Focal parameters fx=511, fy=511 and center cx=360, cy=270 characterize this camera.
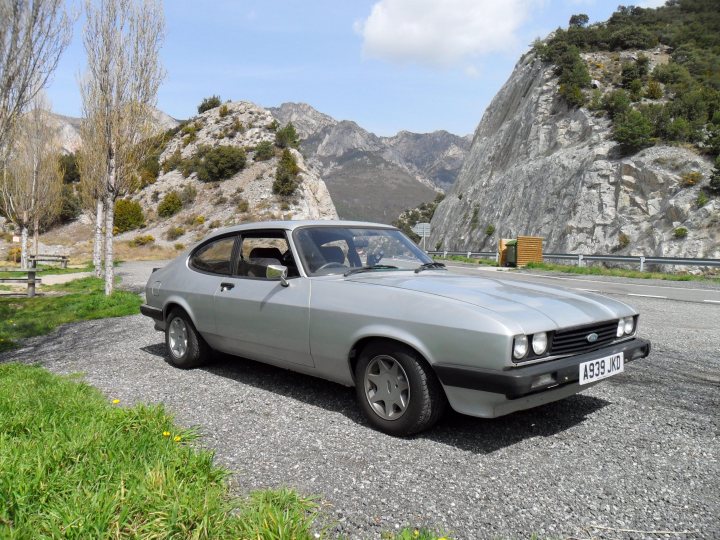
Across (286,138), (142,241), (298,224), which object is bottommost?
(142,241)

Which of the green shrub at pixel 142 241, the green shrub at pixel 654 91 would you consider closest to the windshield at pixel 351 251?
the green shrub at pixel 654 91

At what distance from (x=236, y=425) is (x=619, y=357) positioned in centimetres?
260

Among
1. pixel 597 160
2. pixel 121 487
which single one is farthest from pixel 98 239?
pixel 597 160

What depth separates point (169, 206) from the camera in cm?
4256

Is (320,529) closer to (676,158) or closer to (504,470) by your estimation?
(504,470)

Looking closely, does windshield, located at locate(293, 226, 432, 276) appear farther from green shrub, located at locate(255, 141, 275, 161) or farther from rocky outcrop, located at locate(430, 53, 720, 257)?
green shrub, located at locate(255, 141, 275, 161)

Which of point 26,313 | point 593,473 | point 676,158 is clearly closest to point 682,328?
point 593,473

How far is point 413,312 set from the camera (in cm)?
315

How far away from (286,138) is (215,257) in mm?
46236

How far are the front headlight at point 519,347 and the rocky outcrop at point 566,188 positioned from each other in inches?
935

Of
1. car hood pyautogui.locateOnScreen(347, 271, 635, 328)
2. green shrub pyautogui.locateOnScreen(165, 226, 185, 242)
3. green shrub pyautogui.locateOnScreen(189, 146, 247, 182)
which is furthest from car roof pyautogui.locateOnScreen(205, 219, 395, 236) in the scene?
green shrub pyautogui.locateOnScreen(189, 146, 247, 182)

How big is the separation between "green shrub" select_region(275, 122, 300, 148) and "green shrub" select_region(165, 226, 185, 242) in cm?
1420

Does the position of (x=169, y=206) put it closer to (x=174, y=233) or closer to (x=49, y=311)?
(x=174, y=233)

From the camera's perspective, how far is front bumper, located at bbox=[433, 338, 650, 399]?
108 inches
